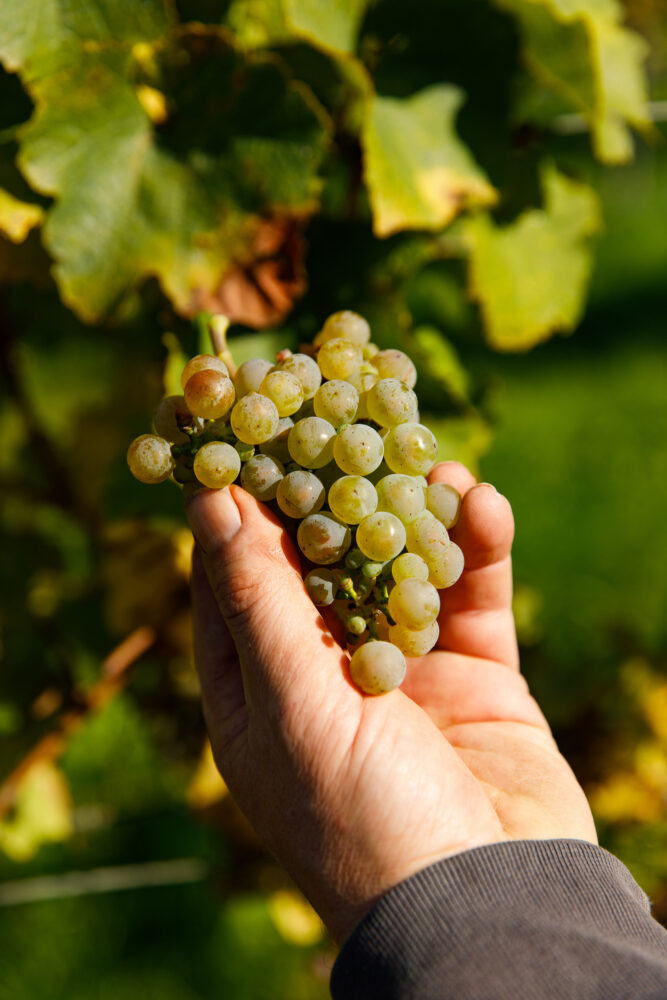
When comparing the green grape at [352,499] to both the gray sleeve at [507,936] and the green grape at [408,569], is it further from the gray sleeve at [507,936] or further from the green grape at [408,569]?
the gray sleeve at [507,936]

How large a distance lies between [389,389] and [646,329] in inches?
120

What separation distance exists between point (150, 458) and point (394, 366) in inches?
11.7

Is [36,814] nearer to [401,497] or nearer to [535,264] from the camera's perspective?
[401,497]

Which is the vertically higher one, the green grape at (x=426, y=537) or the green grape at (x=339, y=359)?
the green grape at (x=339, y=359)

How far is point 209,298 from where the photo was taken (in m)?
1.07

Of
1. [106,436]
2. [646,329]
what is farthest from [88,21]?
[646,329]

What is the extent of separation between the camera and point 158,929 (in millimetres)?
2127

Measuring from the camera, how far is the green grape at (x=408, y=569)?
82 centimetres

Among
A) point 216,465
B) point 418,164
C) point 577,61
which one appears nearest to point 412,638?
point 216,465

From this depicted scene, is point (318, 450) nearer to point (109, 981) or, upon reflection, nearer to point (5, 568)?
point (5, 568)

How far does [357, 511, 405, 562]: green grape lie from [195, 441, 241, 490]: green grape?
143 millimetres

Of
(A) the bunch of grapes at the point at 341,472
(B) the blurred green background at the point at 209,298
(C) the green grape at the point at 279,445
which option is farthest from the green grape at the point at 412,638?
(B) the blurred green background at the point at 209,298

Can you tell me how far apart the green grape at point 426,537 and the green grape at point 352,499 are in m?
0.06

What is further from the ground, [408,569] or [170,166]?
[170,166]
